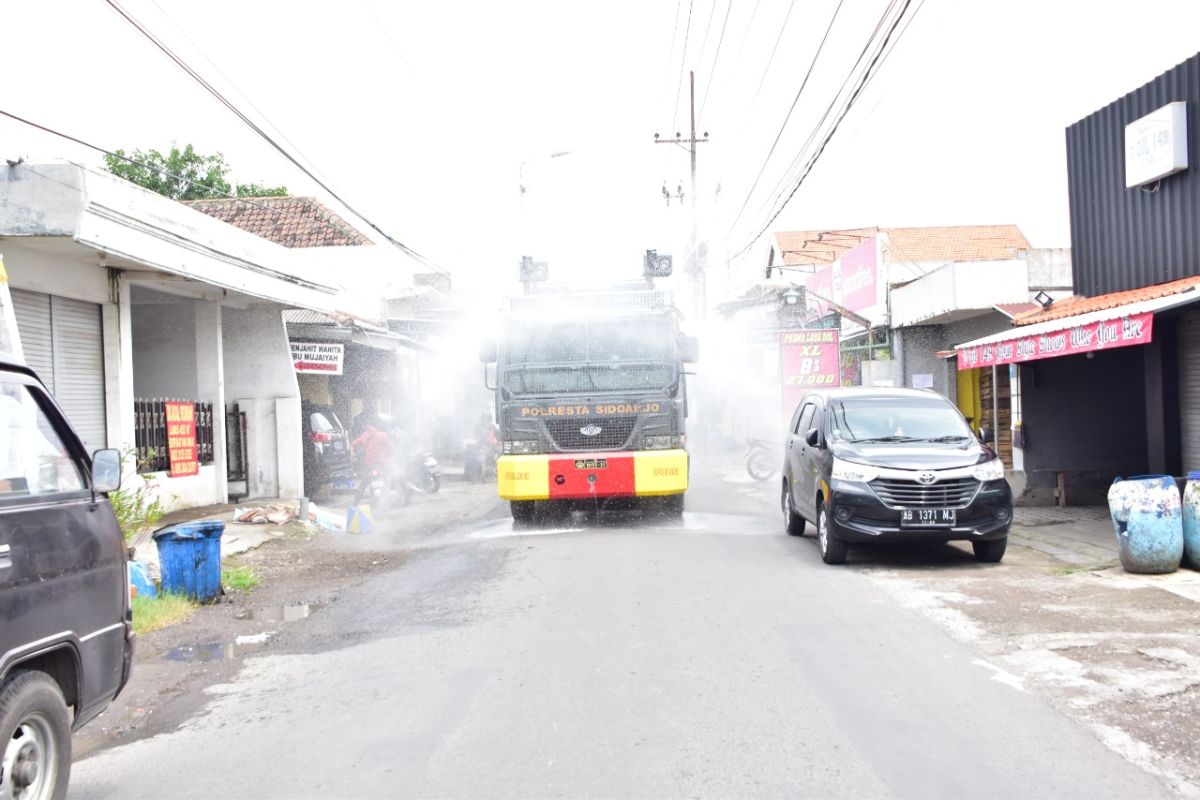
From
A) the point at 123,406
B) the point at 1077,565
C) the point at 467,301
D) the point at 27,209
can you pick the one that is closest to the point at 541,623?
the point at 1077,565

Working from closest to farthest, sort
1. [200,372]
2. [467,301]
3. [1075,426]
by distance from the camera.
Answer: [1075,426] → [200,372] → [467,301]

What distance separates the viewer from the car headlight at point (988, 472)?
9945 mm

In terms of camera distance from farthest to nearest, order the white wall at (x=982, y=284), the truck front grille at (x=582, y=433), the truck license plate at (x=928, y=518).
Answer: the white wall at (x=982, y=284) → the truck front grille at (x=582, y=433) → the truck license plate at (x=928, y=518)

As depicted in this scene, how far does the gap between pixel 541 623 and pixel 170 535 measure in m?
3.81

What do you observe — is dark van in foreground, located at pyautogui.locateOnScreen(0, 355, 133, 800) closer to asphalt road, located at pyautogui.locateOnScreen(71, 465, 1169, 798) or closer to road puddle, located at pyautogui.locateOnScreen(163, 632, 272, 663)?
asphalt road, located at pyautogui.locateOnScreen(71, 465, 1169, 798)

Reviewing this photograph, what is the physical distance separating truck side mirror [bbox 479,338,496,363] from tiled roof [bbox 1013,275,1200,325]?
7.47 metres

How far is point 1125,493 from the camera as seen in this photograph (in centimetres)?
938

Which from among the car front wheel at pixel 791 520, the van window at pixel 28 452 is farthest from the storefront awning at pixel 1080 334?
the van window at pixel 28 452

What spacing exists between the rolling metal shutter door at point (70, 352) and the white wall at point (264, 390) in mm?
4613

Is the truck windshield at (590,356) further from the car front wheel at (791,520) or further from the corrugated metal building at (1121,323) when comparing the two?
the corrugated metal building at (1121,323)

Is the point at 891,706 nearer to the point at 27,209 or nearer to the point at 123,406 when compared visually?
the point at 27,209

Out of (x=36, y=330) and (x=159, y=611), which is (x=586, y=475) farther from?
(x=36, y=330)

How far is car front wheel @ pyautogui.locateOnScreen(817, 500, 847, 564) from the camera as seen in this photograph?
10.2m

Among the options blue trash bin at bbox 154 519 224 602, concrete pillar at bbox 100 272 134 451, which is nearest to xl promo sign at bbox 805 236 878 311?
concrete pillar at bbox 100 272 134 451
